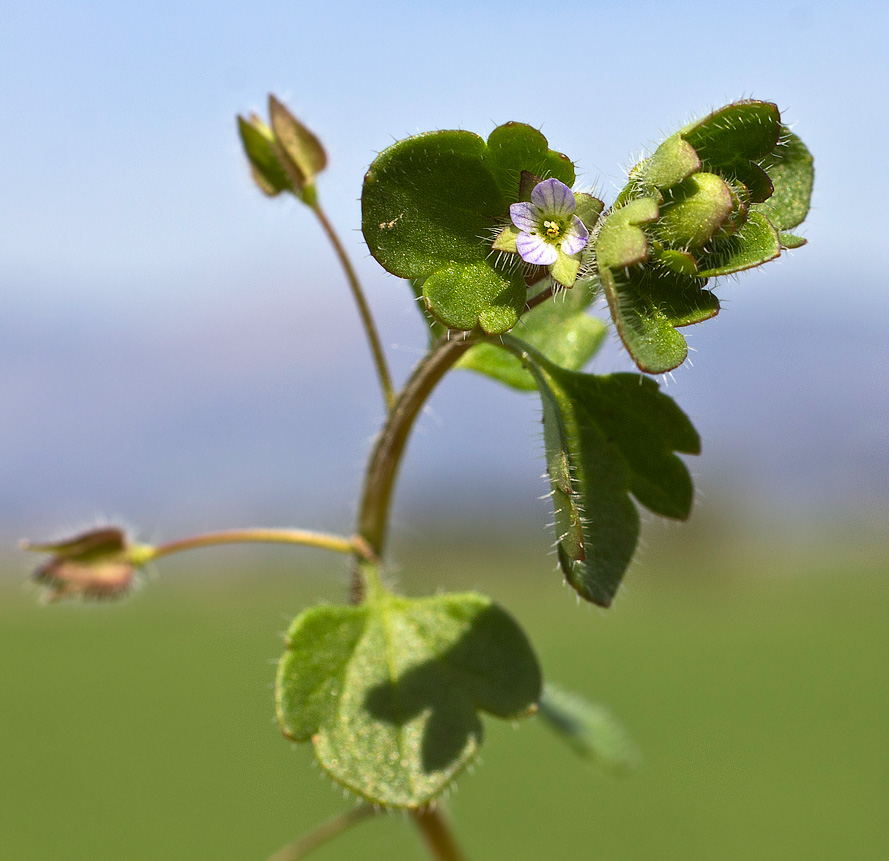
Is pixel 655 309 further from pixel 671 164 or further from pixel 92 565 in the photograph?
pixel 92 565

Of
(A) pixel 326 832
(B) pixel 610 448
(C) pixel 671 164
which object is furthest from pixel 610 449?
(A) pixel 326 832

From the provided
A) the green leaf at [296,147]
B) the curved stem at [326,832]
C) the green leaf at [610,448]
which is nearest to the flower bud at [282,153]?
the green leaf at [296,147]

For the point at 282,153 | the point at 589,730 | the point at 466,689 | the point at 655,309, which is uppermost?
the point at 282,153

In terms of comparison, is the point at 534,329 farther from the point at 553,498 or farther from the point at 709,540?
the point at 709,540

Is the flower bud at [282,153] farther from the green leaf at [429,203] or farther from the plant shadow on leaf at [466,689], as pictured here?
the plant shadow on leaf at [466,689]

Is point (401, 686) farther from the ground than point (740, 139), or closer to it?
closer to it

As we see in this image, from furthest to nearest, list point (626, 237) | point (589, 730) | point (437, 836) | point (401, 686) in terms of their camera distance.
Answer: point (589, 730) → point (437, 836) → point (401, 686) → point (626, 237)

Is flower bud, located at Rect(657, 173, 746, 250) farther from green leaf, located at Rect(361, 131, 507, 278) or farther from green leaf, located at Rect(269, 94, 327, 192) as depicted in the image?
green leaf, located at Rect(269, 94, 327, 192)
